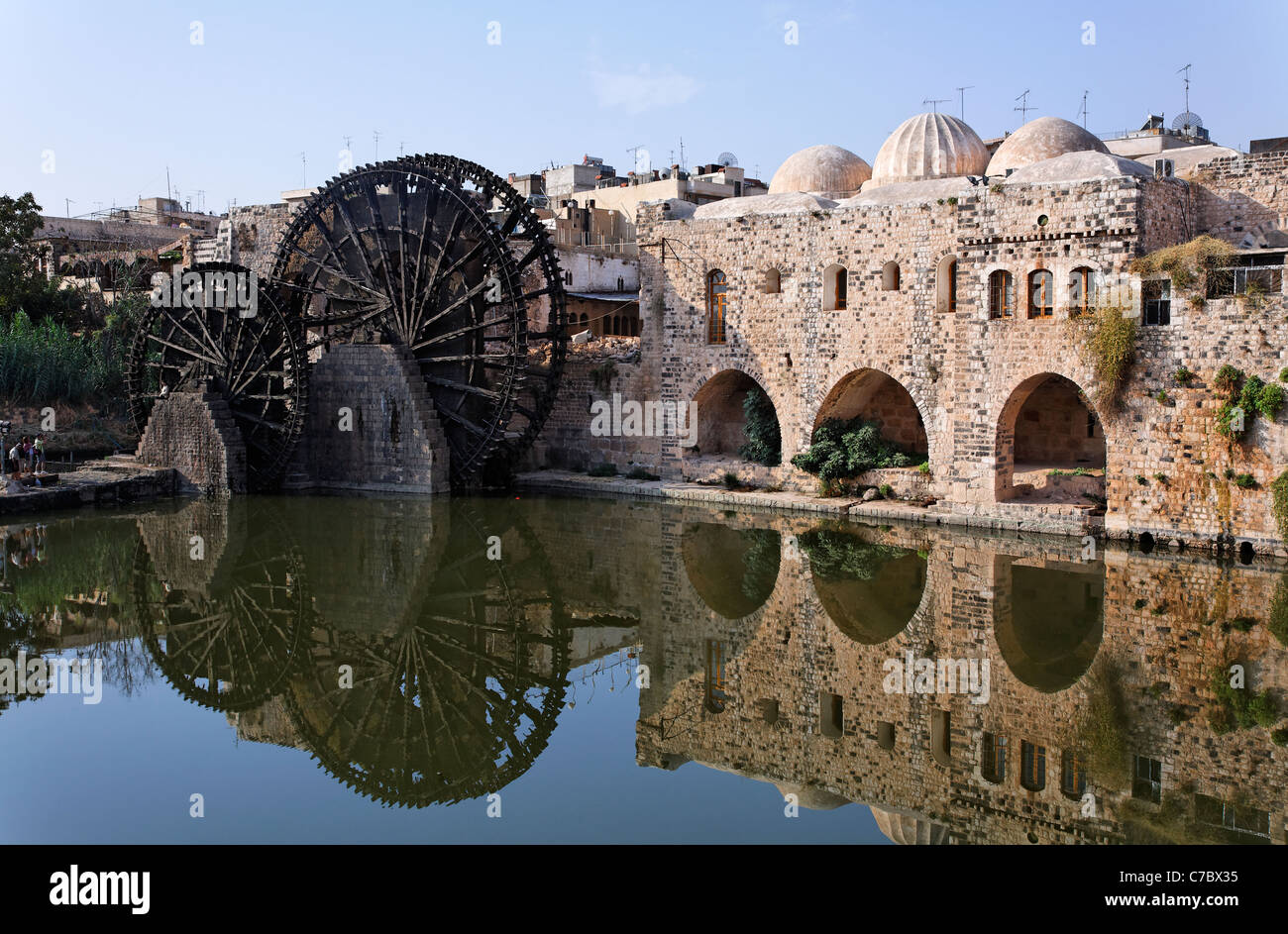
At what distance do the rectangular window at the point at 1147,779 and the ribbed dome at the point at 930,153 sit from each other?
10.9 m

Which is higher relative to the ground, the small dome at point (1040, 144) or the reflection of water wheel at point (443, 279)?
the small dome at point (1040, 144)

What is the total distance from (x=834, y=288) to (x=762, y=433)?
6.64 feet

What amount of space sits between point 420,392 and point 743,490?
14.1 ft

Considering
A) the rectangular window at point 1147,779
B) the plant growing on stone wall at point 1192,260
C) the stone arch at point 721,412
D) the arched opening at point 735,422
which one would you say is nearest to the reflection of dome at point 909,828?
the rectangular window at point 1147,779

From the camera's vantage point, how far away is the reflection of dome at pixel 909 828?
5.49 meters

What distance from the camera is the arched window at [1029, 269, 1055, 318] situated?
39.8ft

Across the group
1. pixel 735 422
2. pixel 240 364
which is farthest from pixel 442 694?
pixel 240 364

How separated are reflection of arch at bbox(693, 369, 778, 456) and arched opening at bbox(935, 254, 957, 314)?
301cm

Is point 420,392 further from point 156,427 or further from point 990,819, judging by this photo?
point 990,819

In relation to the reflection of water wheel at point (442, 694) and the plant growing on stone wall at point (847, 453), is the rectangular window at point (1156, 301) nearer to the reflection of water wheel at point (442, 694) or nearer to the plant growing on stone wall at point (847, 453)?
the plant growing on stone wall at point (847, 453)

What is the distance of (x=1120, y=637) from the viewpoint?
8273 mm

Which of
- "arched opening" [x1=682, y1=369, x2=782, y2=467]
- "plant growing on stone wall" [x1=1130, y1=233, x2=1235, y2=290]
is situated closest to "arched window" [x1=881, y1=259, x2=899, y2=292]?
"arched opening" [x1=682, y1=369, x2=782, y2=467]

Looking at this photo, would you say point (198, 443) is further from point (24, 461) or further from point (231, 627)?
point (231, 627)

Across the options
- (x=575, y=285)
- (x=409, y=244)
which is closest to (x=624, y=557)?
(x=409, y=244)
